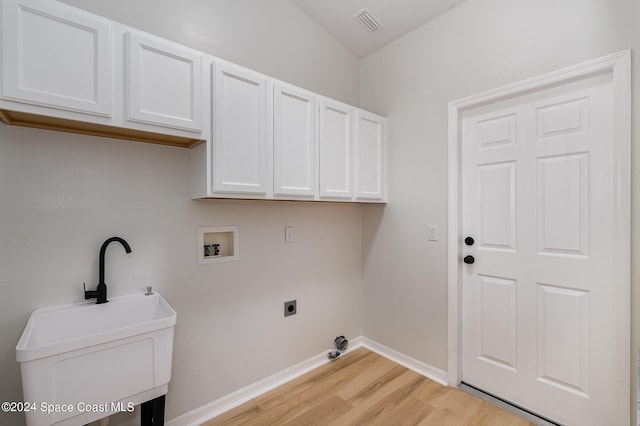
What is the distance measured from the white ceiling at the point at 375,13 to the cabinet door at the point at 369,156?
0.72 metres

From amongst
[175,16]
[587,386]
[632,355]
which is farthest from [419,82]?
[587,386]

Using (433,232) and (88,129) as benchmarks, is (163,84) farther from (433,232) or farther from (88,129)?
(433,232)

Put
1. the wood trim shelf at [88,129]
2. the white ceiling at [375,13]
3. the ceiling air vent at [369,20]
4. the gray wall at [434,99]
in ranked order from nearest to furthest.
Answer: the wood trim shelf at [88,129] → the gray wall at [434,99] → the white ceiling at [375,13] → the ceiling air vent at [369,20]

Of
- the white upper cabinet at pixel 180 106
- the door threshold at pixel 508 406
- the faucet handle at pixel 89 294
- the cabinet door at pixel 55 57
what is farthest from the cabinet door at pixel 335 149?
the door threshold at pixel 508 406

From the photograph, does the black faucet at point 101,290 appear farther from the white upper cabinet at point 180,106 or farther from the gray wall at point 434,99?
the gray wall at point 434,99

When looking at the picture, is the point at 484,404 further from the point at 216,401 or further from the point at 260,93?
the point at 260,93

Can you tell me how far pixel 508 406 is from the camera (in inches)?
75.1

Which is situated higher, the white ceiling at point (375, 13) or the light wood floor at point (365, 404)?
the white ceiling at point (375, 13)

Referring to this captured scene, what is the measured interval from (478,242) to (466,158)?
623 mm

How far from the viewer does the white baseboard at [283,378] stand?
1.79 m

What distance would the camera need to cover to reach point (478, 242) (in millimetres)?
2080

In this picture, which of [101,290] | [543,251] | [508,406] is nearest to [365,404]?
[508,406]

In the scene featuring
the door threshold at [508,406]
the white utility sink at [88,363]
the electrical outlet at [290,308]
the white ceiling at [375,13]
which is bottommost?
the door threshold at [508,406]

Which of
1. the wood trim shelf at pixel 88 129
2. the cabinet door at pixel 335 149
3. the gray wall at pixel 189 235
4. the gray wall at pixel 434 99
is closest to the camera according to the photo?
the wood trim shelf at pixel 88 129
